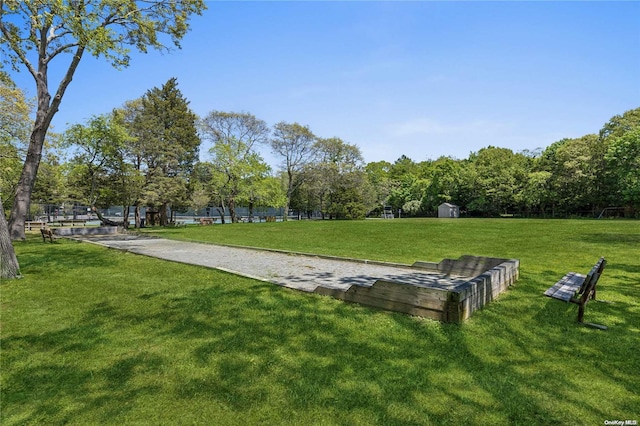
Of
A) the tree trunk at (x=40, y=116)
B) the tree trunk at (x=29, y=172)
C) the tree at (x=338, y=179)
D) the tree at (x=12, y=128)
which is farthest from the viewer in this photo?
the tree at (x=338, y=179)

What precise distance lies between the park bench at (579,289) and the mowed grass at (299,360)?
18cm

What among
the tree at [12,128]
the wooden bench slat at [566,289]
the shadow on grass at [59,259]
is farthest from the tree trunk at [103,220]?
the wooden bench slat at [566,289]

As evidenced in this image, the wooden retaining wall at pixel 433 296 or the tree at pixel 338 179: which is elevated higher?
the tree at pixel 338 179

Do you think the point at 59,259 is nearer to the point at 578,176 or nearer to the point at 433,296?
the point at 433,296

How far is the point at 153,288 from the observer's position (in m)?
6.73

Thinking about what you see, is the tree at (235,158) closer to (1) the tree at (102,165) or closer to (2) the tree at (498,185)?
(1) the tree at (102,165)

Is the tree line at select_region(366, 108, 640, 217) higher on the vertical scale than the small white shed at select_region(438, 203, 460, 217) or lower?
higher

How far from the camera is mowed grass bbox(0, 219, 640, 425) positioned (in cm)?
281

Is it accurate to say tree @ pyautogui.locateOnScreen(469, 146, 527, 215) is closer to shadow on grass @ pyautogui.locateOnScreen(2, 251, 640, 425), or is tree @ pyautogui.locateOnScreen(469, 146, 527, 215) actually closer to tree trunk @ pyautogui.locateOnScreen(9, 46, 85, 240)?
shadow on grass @ pyautogui.locateOnScreen(2, 251, 640, 425)

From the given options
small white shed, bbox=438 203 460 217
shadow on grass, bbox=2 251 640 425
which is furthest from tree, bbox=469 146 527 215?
shadow on grass, bbox=2 251 640 425

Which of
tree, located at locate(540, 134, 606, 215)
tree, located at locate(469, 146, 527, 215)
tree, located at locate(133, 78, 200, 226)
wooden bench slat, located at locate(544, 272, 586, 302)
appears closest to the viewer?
wooden bench slat, located at locate(544, 272, 586, 302)

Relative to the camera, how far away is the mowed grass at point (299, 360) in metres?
2.81

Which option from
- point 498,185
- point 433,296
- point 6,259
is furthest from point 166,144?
point 498,185

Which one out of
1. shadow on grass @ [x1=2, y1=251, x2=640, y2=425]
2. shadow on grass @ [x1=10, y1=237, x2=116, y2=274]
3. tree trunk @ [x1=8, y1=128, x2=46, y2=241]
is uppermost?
tree trunk @ [x1=8, y1=128, x2=46, y2=241]
